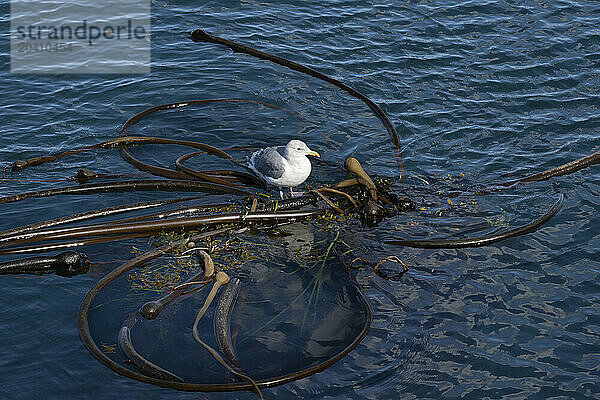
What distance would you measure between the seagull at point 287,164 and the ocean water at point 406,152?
788mm

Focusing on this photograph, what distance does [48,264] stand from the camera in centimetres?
752

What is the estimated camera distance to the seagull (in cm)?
855

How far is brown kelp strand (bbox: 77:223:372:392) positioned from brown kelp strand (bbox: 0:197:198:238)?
97cm

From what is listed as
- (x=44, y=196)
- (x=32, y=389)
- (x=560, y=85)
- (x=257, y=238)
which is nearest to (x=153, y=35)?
(x=44, y=196)

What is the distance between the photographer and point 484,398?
246 inches

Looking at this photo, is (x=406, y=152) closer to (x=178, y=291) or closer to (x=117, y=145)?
(x=117, y=145)

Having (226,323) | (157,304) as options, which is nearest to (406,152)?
(226,323)

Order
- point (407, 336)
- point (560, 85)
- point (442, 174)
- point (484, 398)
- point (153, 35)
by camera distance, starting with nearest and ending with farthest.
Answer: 1. point (484, 398)
2. point (407, 336)
3. point (442, 174)
4. point (560, 85)
5. point (153, 35)

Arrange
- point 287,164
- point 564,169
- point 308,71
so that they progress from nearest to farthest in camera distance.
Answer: point 287,164 < point 564,169 < point 308,71

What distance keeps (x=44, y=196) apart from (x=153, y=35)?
6.21 meters

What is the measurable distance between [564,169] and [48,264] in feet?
22.5

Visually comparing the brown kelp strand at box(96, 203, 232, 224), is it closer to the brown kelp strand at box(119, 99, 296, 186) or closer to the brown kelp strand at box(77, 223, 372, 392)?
the brown kelp strand at box(77, 223, 372, 392)

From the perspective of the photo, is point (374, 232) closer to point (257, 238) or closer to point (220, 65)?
point (257, 238)

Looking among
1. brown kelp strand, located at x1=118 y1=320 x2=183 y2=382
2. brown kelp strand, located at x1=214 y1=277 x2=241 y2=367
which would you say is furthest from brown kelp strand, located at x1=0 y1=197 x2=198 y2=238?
brown kelp strand, located at x1=118 y1=320 x2=183 y2=382
